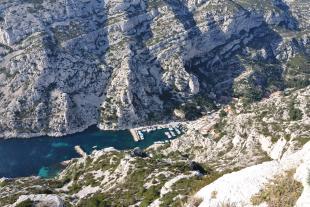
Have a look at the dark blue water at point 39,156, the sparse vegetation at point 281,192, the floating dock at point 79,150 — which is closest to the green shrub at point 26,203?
the sparse vegetation at point 281,192

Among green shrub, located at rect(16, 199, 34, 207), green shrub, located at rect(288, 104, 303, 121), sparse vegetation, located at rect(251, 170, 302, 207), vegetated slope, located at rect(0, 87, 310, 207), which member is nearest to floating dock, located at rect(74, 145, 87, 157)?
vegetated slope, located at rect(0, 87, 310, 207)

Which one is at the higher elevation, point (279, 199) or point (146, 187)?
point (279, 199)

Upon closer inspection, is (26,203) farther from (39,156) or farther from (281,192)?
(39,156)

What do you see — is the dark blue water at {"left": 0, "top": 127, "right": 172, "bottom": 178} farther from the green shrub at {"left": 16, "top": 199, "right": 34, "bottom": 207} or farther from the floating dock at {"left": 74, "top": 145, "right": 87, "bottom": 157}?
the green shrub at {"left": 16, "top": 199, "right": 34, "bottom": 207}

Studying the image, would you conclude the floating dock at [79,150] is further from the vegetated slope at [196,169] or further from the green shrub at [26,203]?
the green shrub at [26,203]

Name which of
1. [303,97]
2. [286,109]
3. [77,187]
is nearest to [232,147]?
[286,109]

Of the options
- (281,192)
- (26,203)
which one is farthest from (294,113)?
(281,192)

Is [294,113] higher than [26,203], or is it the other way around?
[26,203]

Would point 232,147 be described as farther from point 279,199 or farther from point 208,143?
point 279,199
